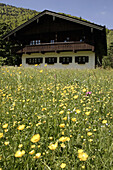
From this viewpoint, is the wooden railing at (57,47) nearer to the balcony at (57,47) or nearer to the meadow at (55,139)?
the balcony at (57,47)

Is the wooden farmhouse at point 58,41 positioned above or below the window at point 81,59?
above

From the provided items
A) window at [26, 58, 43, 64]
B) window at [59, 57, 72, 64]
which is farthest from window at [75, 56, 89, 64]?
window at [26, 58, 43, 64]

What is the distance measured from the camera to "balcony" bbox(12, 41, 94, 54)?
17.5m

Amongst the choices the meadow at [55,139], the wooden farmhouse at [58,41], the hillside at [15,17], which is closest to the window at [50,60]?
the wooden farmhouse at [58,41]

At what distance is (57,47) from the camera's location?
61.0ft

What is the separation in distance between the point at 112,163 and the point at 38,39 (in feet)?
69.8

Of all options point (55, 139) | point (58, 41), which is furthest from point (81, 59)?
point (55, 139)

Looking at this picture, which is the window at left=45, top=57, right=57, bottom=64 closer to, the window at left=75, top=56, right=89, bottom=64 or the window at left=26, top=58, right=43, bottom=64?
the window at left=26, top=58, right=43, bottom=64

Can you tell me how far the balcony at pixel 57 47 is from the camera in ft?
57.5

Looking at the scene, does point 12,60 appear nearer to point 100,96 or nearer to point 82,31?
point 82,31

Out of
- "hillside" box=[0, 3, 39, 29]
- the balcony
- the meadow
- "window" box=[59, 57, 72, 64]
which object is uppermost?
"hillside" box=[0, 3, 39, 29]

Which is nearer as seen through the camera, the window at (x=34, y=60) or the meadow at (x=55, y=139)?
the meadow at (x=55, y=139)

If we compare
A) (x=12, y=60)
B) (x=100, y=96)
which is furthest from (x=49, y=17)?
(x=100, y=96)

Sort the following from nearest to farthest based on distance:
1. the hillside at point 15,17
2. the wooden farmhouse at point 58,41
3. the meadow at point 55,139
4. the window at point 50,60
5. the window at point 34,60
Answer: the meadow at point 55,139
the wooden farmhouse at point 58,41
the window at point 50,60
the window at point 34,60
the hillside at point 15,17
